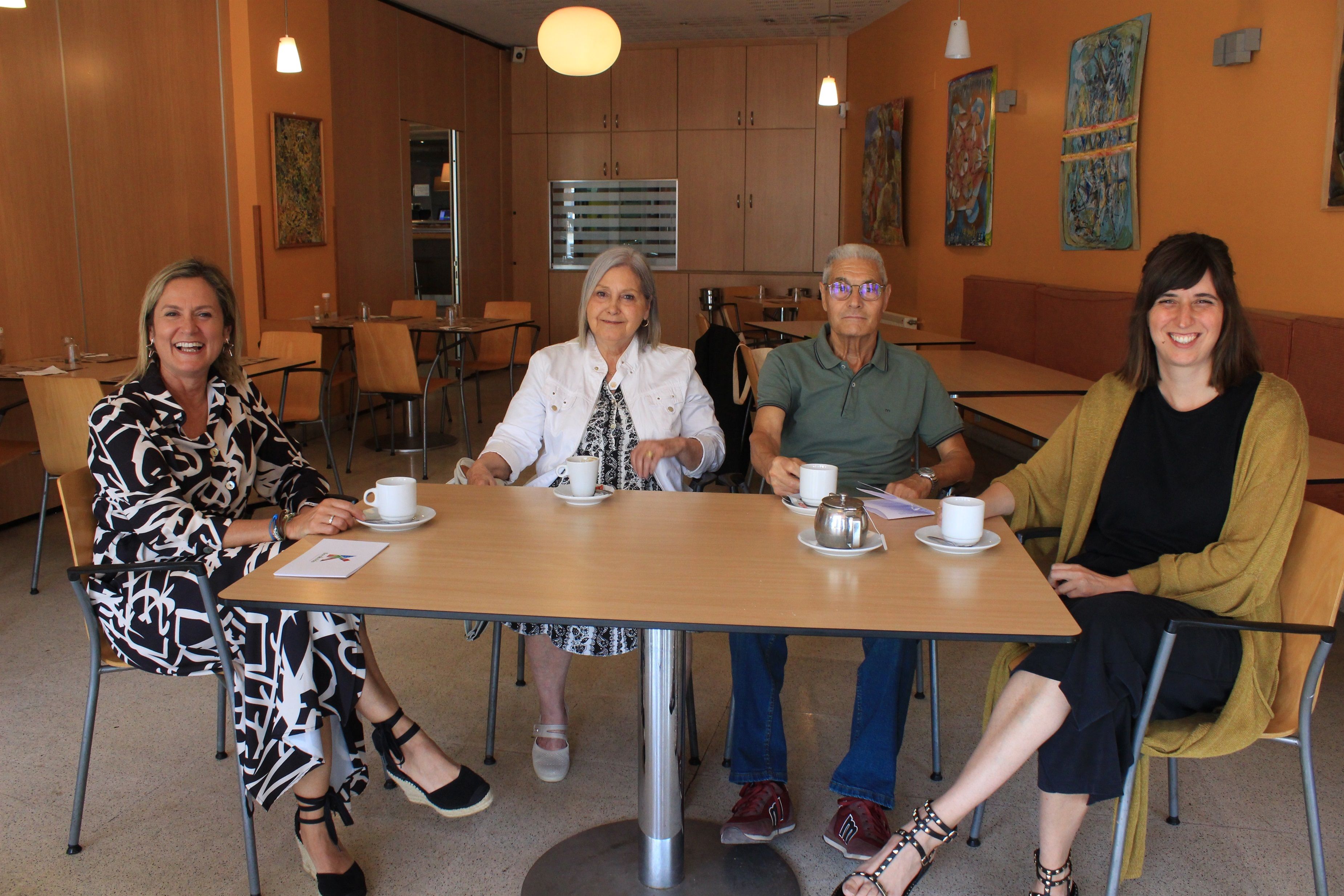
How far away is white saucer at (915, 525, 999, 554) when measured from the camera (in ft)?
5.89

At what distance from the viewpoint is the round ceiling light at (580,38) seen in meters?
5.35

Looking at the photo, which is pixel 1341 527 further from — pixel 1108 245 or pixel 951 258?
pixel 951 258

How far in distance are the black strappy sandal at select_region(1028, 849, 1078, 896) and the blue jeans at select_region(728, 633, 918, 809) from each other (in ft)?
1.13

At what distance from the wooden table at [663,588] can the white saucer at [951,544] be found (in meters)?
0.01

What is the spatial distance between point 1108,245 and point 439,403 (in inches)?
205

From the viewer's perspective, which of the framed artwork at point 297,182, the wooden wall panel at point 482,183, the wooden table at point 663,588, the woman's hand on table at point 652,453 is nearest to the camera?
the wooden table at point 663,588

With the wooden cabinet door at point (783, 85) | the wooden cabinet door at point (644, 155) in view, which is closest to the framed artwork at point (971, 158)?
the wooden cabinet door at point (783, 85)

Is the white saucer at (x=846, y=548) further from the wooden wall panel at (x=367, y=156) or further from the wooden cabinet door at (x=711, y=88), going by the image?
the wooden cabinet door at (x=711, y=88)

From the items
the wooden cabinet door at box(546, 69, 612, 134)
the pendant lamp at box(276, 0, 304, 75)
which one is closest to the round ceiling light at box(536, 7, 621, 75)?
the pendant lamp at box(276, 0, 304, 75)

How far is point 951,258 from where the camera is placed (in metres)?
7.33

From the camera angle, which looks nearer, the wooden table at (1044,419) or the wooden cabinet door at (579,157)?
the wooden table at (1044,419)

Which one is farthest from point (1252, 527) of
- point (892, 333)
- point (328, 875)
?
point (892, 333)

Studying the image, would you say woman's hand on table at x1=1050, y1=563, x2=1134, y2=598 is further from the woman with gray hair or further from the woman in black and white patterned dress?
the woman in black and white patterned dress

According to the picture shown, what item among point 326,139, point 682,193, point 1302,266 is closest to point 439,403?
point 326,139
